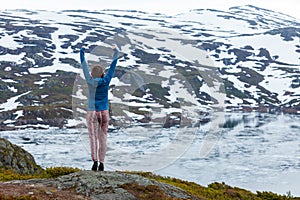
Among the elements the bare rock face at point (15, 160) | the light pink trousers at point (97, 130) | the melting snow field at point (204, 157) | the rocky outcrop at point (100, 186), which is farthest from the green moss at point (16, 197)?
the melting snow field at point (204, 157)

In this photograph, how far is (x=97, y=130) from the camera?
35.7ft

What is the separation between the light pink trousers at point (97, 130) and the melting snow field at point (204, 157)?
98.7 feet

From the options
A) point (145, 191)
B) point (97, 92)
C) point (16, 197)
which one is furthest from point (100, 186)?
point (97, 92)

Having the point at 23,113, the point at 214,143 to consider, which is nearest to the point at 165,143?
the point at 214,143

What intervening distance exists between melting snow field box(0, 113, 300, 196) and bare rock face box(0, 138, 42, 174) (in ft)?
53.0

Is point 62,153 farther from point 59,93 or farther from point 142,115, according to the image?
point 59,93

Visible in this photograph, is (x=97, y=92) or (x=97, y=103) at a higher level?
(x=97, y=92)

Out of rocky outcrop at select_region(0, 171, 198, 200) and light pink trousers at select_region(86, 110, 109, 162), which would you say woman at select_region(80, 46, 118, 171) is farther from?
rocky outcrop at select_region(0, 171, 198, 200)

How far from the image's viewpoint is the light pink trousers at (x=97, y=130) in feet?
35.1

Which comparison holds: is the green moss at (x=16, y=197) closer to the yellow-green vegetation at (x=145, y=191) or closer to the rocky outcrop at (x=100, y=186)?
the rocky outcrop at (x=100, y=186)

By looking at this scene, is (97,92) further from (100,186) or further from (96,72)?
(100,186)

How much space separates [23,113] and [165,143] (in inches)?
2375

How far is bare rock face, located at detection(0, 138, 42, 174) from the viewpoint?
878 inches

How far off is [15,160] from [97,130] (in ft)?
45.9
